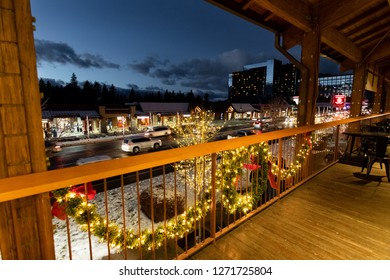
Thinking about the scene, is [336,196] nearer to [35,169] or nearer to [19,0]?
[35,169]

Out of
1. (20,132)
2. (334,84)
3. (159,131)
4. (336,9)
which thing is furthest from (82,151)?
(334,84)

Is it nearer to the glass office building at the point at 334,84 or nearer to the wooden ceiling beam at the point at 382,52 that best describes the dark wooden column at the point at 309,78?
the wooden ceiling beam at the point at 382,52

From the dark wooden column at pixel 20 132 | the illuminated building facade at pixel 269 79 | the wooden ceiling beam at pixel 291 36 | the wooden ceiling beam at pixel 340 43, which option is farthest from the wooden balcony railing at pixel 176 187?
the illuminated building facade at pixel 269 79

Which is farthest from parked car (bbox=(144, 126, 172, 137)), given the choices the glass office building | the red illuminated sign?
the glass office building

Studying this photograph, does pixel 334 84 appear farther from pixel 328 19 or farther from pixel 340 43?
pixel 328 19

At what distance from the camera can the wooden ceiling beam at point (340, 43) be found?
16.6ft

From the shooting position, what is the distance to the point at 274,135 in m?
3.07

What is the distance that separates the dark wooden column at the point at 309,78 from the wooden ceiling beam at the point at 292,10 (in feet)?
0.78

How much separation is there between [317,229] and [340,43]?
17.2 ft

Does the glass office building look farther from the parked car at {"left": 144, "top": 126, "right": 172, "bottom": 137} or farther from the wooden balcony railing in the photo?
the wooden balcony railing

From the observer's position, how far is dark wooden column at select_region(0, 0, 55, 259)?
1347 millimetres

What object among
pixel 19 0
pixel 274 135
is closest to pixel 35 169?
pixel 19 0

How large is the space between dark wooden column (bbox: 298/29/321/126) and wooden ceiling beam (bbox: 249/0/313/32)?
24 cm

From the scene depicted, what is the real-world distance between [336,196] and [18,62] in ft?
14.5
